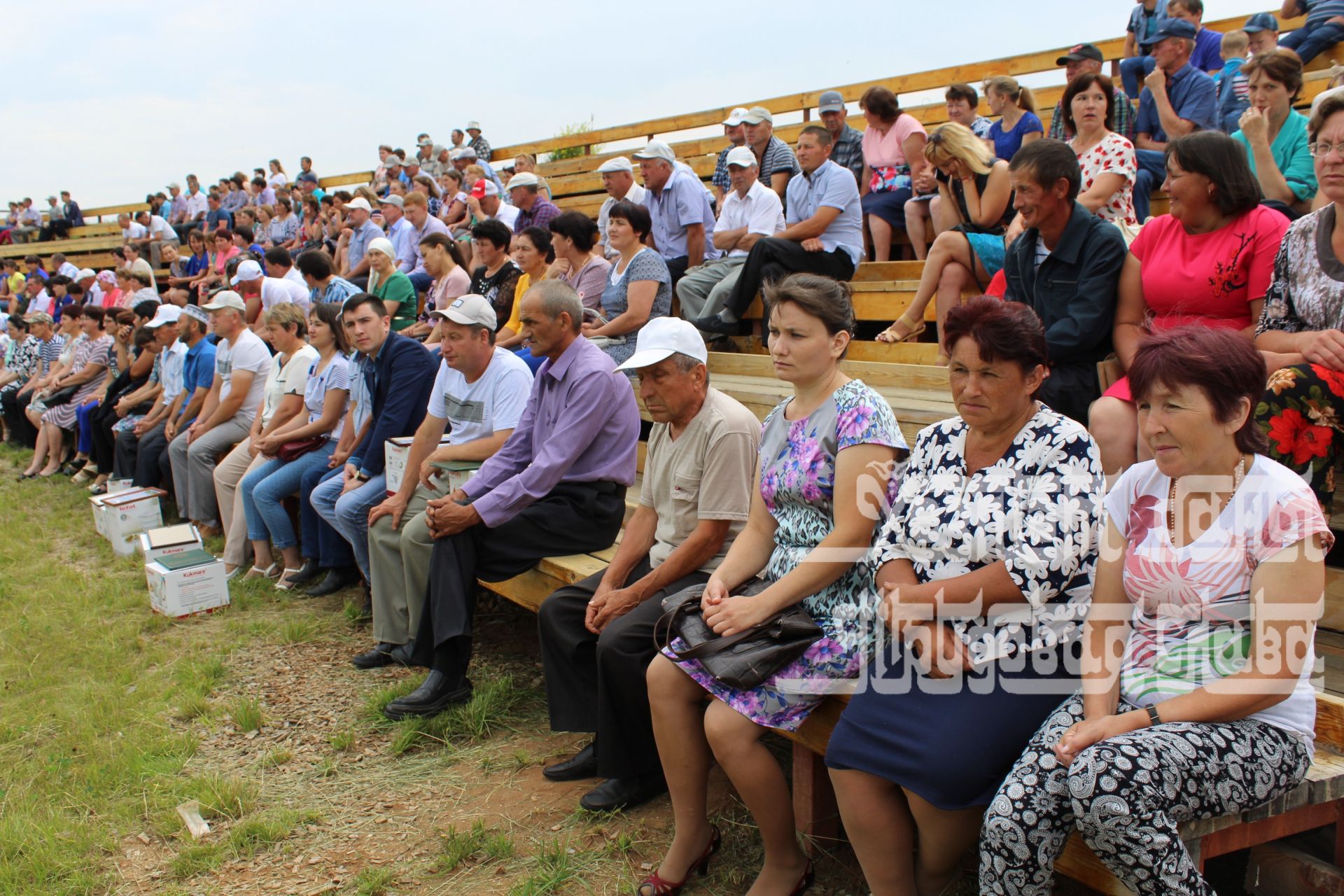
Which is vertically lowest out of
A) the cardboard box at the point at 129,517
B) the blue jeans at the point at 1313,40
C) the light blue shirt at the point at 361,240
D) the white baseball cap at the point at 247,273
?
the cardboard box at the point at 129,517

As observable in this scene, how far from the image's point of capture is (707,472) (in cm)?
305

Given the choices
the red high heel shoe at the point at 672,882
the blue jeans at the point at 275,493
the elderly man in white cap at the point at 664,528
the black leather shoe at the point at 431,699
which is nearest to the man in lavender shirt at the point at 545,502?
the black leather shoe at the point at 431,699

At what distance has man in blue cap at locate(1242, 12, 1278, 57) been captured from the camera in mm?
6730

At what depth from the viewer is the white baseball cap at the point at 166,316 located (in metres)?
8.49

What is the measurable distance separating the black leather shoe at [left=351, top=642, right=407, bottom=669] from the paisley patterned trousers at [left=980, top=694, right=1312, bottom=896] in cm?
319

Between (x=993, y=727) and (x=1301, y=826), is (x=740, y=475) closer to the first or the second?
(x=993, y=727)

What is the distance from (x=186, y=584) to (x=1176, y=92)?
21.1 feet

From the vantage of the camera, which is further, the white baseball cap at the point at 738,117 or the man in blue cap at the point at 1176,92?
the white baseball cap at the point at 738,117

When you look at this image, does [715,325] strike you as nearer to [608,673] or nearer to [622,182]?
[622,182]

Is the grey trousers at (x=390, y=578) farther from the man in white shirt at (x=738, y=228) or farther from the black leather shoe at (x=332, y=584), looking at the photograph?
the man in white shirt at (x=738, y=228)

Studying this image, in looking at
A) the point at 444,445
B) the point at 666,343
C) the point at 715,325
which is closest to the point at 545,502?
the point at 444,445

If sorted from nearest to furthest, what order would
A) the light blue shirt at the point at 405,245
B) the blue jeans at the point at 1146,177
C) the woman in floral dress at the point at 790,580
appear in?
the woman in floral dress at the point at 790,580, the blue jeans at the point at 1146,177, the light blue shirt at the point at 405,245

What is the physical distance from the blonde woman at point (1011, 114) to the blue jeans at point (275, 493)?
482 cm

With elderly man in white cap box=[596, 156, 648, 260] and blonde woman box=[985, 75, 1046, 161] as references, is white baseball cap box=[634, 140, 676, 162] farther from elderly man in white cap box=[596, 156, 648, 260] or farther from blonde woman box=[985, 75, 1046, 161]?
blonde woman box=[985, 75, 1046, 161]
